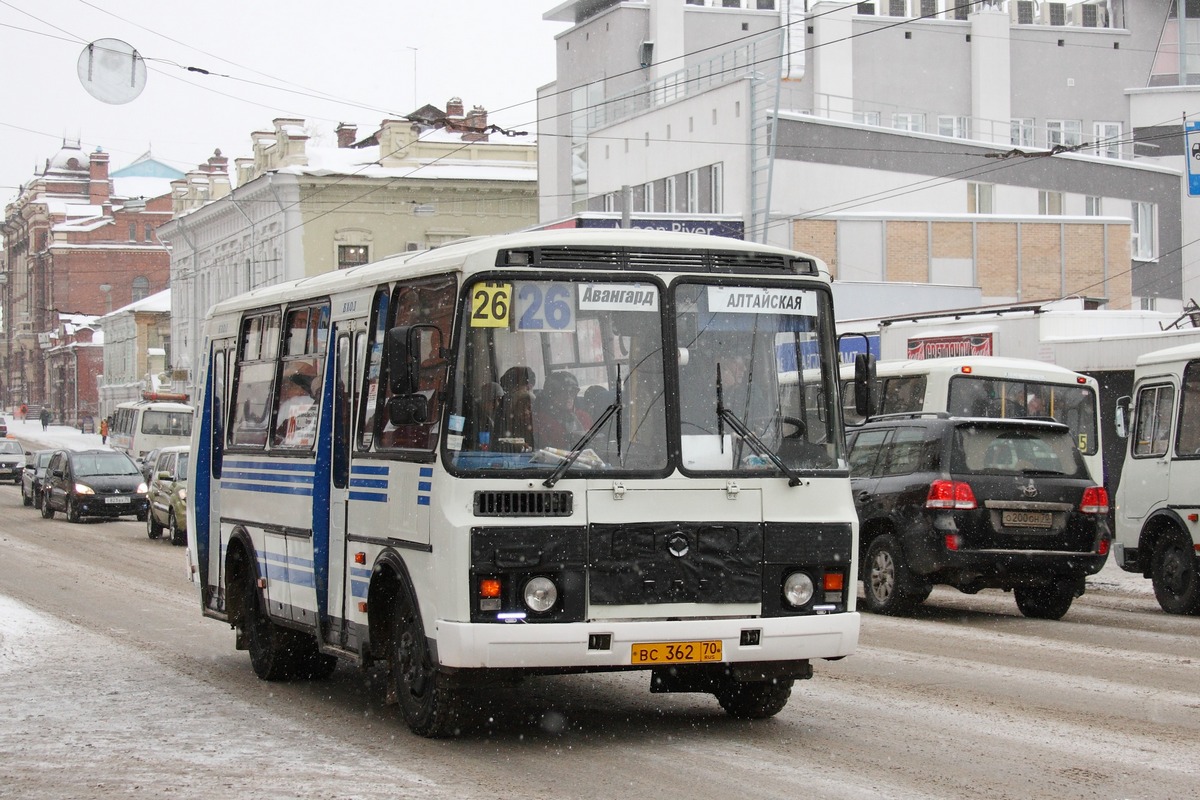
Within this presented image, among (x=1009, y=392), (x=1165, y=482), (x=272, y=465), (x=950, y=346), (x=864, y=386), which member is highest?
(x=950, y=346)

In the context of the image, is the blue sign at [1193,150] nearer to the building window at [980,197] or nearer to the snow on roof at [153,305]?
the building window at [980,197]

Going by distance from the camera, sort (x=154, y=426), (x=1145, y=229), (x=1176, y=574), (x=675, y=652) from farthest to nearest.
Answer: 1. (x=154, y=426)
2. (x=1145, y=229)
3. (x=1176, y=574)
4. (x=675, y=652)

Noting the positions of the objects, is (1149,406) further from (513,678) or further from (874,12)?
(874,12)

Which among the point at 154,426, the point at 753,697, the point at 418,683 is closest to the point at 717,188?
the point at 154,426

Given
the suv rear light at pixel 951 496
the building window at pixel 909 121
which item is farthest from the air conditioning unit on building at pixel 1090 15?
the suv rear light at pixel 951 496

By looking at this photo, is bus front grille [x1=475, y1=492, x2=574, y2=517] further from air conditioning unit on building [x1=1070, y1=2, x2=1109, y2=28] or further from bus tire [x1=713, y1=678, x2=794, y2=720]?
air conditioning unit on building [x1=1070, y1=2, x2=1109, y2=28]

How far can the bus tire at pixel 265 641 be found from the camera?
39.4 feet

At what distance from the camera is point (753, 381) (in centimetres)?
927

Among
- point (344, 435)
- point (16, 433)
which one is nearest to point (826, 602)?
point (344, 435)

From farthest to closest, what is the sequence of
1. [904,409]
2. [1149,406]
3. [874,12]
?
[874,12], [904,409], [1149,406]

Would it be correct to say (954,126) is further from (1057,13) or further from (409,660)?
(409,660)

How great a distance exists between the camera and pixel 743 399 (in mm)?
9250

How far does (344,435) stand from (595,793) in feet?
11.4

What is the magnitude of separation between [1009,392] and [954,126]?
1589 inches
